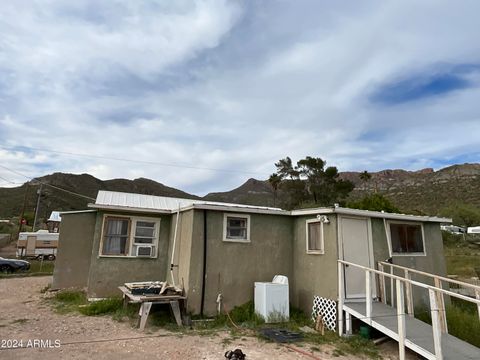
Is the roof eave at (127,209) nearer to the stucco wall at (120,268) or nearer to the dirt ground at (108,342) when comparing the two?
the stucco wall at (120,268)

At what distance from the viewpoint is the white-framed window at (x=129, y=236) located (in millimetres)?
9398

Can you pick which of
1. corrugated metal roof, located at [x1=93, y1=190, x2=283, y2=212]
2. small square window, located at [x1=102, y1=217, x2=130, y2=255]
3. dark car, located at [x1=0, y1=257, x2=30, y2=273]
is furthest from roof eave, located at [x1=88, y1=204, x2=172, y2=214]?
dark car, located at [x1=0, y1=257, x2=30, y2=273]

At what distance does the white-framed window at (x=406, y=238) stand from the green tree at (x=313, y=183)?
1913cm

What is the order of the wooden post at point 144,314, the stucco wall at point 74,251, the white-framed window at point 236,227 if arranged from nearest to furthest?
1. the wooden post at point 144,314
2. the white-framed window at point 236,227
3. the stucco wall at point 74,251

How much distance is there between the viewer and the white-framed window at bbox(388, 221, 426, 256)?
845 cm

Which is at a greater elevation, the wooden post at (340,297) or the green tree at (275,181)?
the green tree at (275,181)

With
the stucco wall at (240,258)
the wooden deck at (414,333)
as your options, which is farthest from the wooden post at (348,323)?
the stucco wall at (240,258)

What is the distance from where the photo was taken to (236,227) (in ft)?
27.6

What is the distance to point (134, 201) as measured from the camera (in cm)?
1101

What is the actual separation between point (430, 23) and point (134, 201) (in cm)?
1099

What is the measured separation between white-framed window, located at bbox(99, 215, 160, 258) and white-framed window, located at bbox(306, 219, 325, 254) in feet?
16.1

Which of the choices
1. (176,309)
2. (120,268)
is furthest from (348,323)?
(120,268)

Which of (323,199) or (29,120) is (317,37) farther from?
(323,199)

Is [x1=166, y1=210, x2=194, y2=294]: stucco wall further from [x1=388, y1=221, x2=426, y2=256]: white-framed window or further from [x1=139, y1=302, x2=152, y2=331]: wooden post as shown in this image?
[x1=388, y1=221, x2=426, y2=256]: white-framed window
